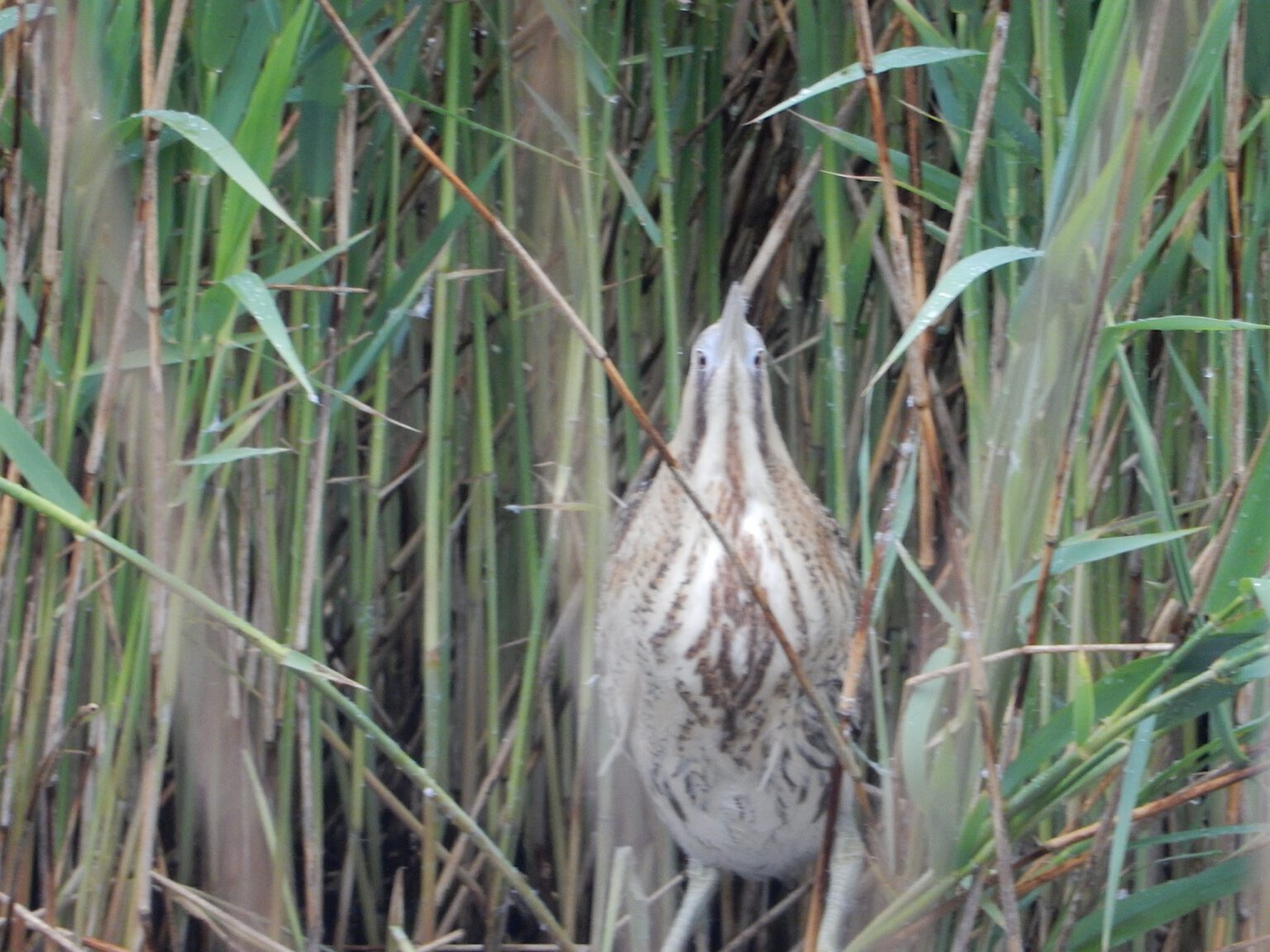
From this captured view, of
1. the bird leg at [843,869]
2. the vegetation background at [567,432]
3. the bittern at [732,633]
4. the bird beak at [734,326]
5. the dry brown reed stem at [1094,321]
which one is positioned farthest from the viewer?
the bird leg at [843,869]

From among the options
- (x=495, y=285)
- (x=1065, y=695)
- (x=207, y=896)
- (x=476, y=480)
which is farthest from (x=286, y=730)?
(x=1065, y=695)

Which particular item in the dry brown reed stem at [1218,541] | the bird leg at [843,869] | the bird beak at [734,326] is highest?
the bird beak at [734,326]

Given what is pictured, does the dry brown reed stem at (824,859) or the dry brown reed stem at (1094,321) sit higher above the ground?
the dry brown reed stem at (1094,321)

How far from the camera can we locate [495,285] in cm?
177

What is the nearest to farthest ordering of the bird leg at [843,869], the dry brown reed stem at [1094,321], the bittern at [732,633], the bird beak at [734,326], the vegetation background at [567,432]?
the dry brown reed stem at [1094,321], the vegetation background at [567,432], the bird beak at [734,326], the bittern at [732,633], the bird leg at [843,869]

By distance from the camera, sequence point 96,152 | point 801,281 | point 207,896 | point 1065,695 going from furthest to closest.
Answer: point 801,281 < point 207,896 < point 1065,695 < point 96,152

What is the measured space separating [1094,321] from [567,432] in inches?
24.5

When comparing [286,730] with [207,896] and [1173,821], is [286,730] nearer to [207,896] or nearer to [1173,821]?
[207,896]

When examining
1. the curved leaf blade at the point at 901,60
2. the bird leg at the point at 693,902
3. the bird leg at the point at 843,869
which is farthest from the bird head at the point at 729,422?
the bird leg at the point at 693,902

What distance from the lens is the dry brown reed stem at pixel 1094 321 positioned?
0.98 meters

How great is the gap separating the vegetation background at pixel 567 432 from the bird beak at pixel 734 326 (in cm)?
9

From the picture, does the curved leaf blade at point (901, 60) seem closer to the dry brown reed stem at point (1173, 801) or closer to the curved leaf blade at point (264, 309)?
the curved leaf blade at point (264, 309)

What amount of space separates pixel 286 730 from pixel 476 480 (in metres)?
0.32

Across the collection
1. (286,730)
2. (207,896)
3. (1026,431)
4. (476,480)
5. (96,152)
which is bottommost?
(207,896)
